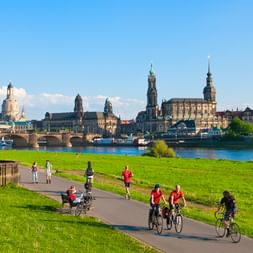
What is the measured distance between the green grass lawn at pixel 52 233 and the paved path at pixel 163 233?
2.21 feet

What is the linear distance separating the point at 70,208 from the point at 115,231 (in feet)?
12.3

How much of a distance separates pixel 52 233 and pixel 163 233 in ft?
11.0

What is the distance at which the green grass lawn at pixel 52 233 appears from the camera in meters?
12.7

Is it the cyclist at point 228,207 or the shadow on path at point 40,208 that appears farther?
the shadow on path at point 40,208

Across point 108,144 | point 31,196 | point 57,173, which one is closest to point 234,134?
point 108,144

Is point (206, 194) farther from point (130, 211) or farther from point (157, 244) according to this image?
point (157, 244)

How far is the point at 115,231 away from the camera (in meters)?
15.2

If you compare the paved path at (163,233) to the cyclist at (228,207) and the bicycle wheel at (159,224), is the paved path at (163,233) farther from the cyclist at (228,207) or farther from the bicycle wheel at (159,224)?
the cyclist at (228,207)

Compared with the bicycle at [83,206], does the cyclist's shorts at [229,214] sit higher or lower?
higher

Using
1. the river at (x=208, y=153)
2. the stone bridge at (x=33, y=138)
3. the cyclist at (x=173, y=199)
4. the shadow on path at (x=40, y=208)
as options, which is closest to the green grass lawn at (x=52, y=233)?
the shadow on path at (x=40, y=208)

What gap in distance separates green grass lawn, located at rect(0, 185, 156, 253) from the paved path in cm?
67

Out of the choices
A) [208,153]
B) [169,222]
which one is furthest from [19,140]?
[169,222]

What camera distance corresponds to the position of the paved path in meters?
13.4

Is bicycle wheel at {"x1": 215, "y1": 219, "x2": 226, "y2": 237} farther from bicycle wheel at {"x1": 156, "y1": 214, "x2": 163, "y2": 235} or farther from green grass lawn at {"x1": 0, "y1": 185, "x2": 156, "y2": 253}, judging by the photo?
green grass lawn at {"x1": 0, "y1": 185, "x2": 156, "y2": 253}
